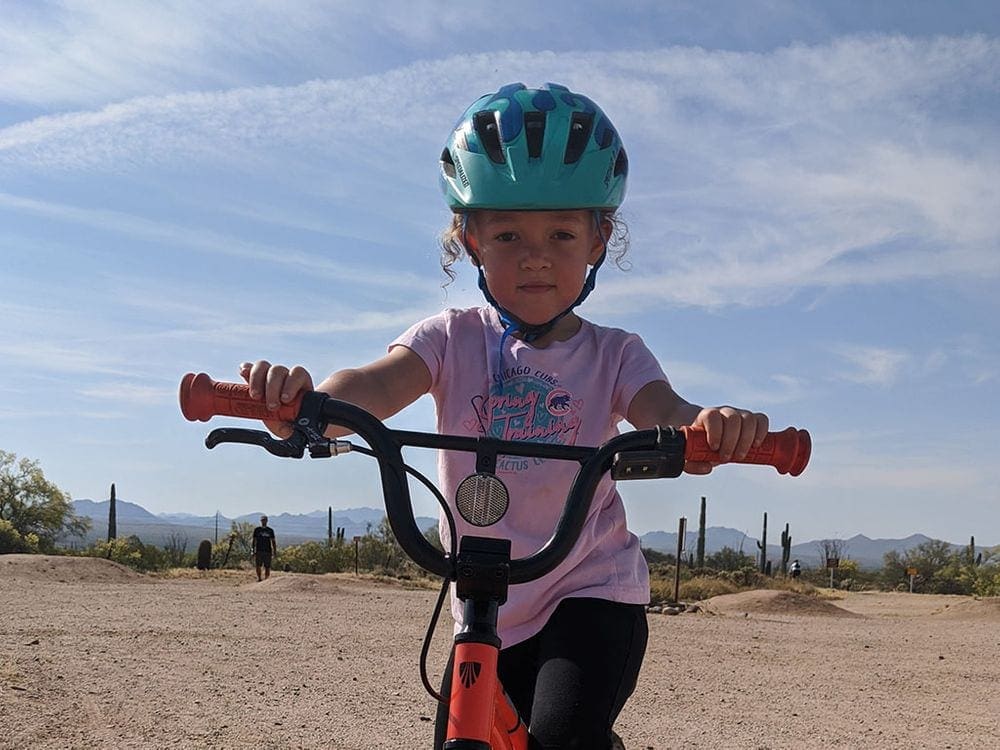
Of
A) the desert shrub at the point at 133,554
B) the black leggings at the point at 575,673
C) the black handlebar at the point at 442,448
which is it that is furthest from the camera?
the desert shrub at the point at 133,554

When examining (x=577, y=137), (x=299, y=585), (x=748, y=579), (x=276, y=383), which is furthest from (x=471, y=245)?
(x=748, y=579)

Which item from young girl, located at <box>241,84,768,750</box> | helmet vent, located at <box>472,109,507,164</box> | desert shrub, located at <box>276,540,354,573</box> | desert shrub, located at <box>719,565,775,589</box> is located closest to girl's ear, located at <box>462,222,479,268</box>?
young girl, located at <box>241,84,768,750</box>

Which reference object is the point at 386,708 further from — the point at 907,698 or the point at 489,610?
the point at 489,610

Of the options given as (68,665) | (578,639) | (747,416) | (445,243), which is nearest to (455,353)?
(445,243)

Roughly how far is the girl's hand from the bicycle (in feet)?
0.07

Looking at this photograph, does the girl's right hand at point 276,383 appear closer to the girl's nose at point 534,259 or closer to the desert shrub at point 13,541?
the girl's nose at point 534,259

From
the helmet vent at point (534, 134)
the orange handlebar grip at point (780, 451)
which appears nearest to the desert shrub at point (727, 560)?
the helmet vent at point (534, 134)

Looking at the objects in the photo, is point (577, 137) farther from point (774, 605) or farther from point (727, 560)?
point (727, 560)

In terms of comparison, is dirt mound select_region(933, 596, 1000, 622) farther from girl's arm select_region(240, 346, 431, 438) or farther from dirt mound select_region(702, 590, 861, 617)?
girl's arm select_region(240, 346, 431, 438)

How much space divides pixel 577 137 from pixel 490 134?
0.91ft

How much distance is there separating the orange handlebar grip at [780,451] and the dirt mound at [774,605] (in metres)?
19.9

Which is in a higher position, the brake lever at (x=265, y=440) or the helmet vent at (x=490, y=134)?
the helmet vent at (x=490, y=134)

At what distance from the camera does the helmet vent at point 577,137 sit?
350 centimetres

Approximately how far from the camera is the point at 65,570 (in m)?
23.3
